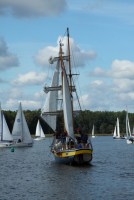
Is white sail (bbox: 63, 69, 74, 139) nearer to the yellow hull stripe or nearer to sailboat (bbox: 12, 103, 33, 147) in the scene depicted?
the yellow hull stripe

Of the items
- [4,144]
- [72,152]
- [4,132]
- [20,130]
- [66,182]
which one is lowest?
[66,182]

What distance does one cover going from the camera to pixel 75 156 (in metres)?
63.6

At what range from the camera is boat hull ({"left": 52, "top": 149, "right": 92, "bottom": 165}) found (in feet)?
207

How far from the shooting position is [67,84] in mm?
66688

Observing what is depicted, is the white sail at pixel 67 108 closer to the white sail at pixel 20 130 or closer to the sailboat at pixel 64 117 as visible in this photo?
the sailboat at pixel 64 117

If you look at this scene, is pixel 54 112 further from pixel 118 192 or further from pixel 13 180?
pixel 118 192

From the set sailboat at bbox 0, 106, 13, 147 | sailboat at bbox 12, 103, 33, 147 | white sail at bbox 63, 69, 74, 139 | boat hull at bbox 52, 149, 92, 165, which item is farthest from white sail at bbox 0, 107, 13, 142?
white sail at bbox 63, 69, 74, 139

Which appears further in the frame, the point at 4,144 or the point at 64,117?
the point at 4,144

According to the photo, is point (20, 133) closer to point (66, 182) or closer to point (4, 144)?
point (4, 144)

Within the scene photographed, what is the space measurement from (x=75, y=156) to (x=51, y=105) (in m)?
10.7

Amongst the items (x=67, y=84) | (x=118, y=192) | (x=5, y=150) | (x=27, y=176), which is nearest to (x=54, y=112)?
(x=67, y=84)

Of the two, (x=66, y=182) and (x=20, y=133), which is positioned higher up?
(x=20, y=133)

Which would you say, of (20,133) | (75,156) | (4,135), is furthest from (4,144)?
(75,156)

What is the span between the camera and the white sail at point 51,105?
Result: 7162cm
